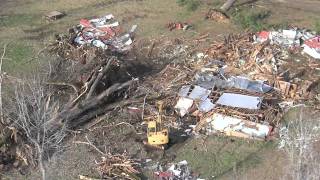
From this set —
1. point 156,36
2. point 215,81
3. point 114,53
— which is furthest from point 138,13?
point 215,81

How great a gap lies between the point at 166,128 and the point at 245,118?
2.16 metres

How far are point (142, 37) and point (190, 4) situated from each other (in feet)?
9.44

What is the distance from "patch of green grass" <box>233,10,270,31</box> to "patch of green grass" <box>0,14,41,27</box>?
7.34m

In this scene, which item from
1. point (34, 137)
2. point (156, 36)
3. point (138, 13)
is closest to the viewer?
point (34, 137)

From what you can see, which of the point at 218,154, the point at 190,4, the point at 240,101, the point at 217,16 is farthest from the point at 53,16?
the point at 218,154

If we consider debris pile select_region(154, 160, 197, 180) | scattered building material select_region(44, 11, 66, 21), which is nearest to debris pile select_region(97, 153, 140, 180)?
debris pile select_region(154, 160, 197, 180)

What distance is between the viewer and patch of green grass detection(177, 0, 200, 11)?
944 inches

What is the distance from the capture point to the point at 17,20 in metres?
23.8

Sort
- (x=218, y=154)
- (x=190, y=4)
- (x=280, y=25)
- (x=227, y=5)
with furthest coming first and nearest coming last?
(x=190, y=4) < (x=227, y=5) < (x=280, y=25) < (x=218, y=154)

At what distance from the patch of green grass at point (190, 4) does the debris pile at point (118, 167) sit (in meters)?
9.61

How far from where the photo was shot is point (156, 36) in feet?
72.6

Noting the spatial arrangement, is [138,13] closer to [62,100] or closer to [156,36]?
[156,36]

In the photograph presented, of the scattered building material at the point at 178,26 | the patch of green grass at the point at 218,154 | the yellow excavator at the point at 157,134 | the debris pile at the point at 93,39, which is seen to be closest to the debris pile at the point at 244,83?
the patch of green grass at the point at 218,154

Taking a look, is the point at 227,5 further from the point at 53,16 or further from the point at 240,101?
the point at 240,101
